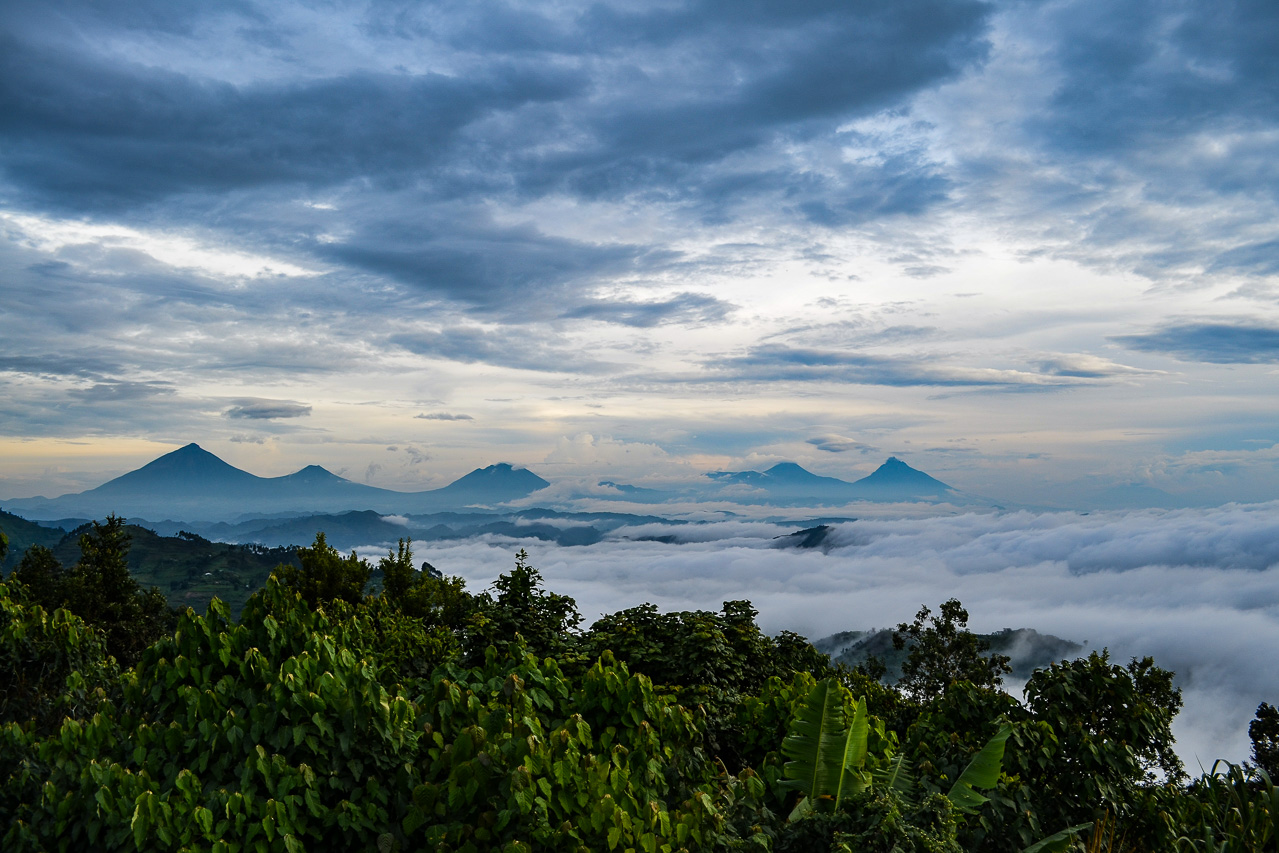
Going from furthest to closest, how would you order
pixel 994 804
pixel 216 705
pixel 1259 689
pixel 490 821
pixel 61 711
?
pixel 1259 689 → pixel 61 711 → pixel 994 804 → pixel 216 705 → pixel 490 821

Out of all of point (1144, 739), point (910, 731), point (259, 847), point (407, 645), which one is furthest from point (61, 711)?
point (1144, 739)

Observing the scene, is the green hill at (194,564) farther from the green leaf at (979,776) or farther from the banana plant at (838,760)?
the green leaf at (979,776)

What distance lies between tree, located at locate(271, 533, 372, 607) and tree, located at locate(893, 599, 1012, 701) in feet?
66.3

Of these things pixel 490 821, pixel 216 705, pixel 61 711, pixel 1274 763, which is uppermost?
pixel 216 705

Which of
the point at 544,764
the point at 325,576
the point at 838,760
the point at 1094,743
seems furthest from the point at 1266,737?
the point at 325,576

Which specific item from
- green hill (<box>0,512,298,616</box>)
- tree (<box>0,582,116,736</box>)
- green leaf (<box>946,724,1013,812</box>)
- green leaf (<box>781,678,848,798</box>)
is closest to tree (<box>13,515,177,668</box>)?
tree (<box>0,582,116,736</box>)

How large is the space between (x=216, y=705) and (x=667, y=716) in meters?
3.61

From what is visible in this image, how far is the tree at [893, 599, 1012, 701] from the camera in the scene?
28500 millimetres

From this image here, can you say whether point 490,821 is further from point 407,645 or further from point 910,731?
point 407,645

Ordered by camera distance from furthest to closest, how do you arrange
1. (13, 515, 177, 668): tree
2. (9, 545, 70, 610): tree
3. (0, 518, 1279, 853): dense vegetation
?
1. (9, 545, 70, 610): tree
2. (13, 515, 177, 668): tree
3. (0, 518, 1279, 853): dense vegetation

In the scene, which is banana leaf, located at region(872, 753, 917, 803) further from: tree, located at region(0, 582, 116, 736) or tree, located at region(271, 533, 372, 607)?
tree, located at region(271, 533, 372, 607)

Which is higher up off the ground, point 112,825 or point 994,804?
point 112,825

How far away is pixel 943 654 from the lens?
1175 inches

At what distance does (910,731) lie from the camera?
8.80m
